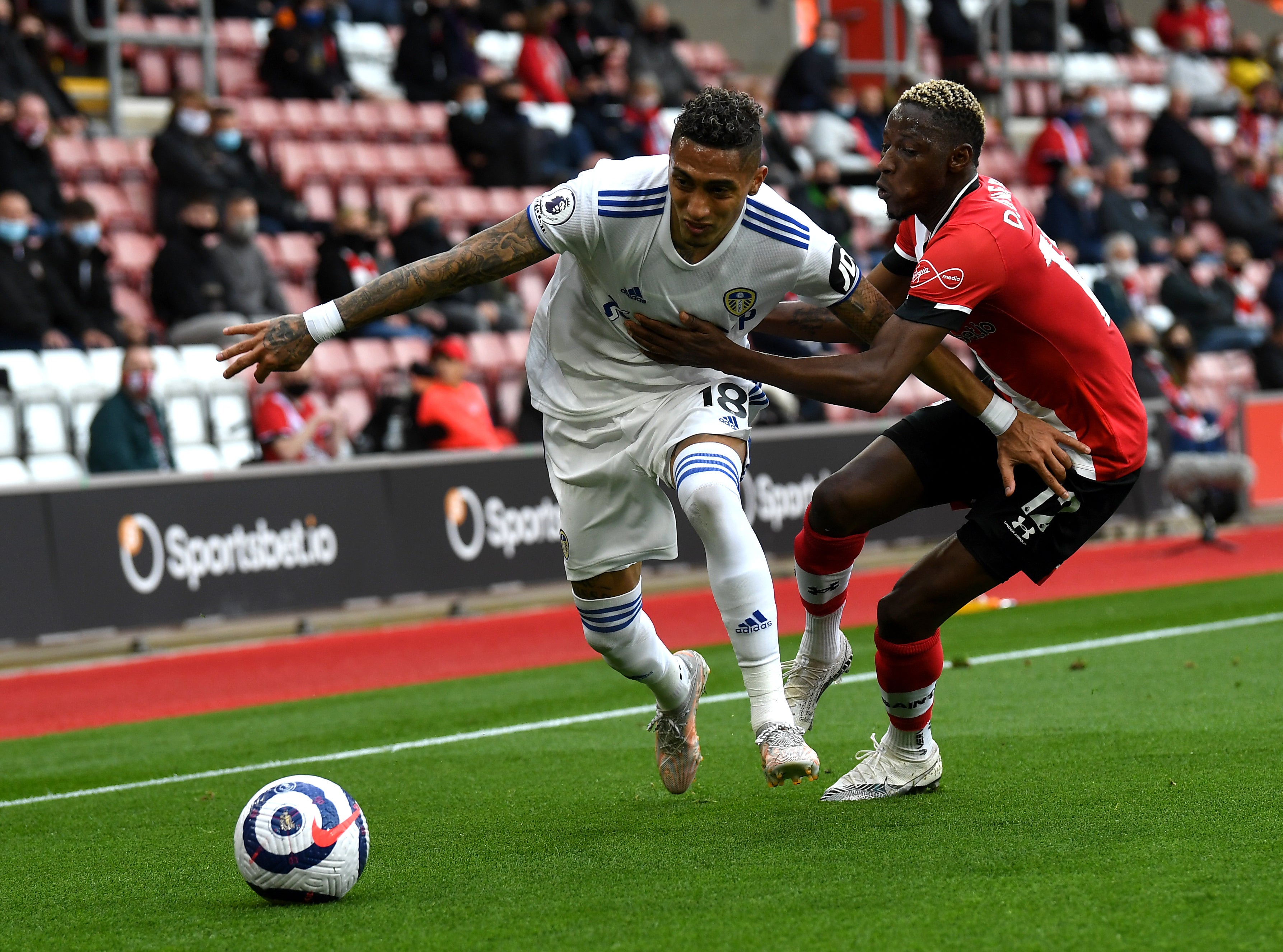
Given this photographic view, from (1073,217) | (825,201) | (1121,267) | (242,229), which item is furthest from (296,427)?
(1073,217)

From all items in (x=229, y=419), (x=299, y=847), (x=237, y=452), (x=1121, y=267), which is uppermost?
(x=299, y=847)

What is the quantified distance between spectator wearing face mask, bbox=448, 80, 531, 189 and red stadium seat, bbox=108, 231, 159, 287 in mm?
3659

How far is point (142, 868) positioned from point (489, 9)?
14.8 meters

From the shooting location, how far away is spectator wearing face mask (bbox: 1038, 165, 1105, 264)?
20.0 meters

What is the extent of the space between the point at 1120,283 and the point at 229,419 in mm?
10207

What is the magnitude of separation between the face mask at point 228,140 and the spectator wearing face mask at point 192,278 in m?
1.13

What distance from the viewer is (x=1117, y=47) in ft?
85.5

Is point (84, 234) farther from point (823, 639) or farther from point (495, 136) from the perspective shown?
point (823, 639)

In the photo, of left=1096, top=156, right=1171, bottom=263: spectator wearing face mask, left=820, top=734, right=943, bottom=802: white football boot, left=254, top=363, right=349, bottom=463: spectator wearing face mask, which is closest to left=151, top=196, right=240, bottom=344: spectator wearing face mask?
left=254, top=363, right=349, bottom=463: spectator wearing face mask

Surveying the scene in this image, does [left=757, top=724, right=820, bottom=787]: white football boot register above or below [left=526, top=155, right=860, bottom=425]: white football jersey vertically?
below

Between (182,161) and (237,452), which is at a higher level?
(182,161)

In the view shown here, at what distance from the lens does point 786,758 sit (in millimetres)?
4652

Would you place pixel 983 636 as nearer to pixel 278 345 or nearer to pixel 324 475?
pixel 324 475

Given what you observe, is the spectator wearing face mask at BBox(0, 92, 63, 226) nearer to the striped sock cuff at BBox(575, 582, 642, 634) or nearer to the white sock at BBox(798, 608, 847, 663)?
the striped sock cuff at BBox(575, 582, 642, 634)
